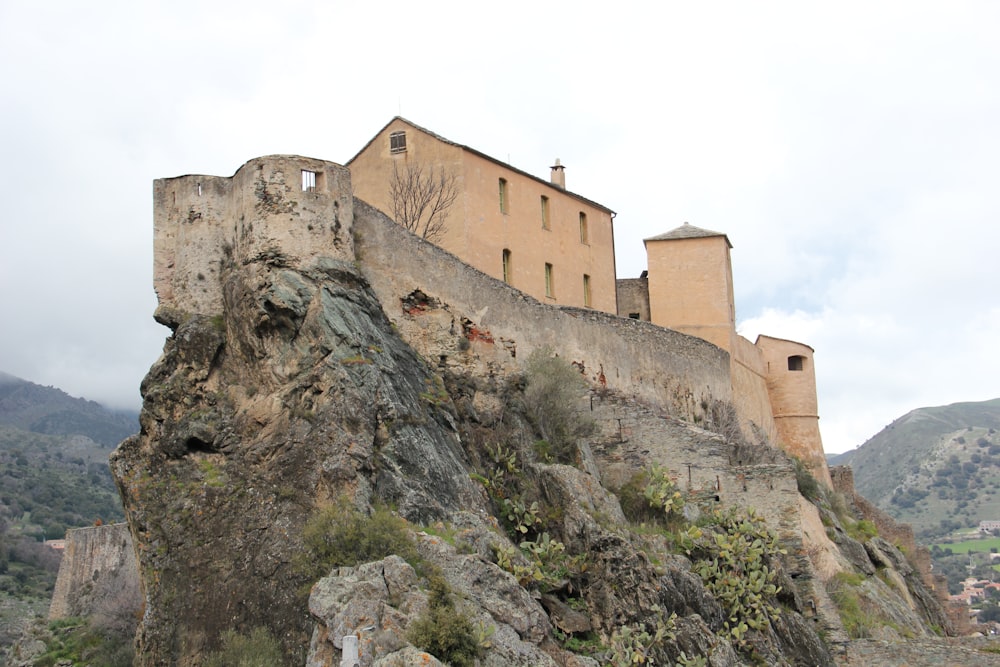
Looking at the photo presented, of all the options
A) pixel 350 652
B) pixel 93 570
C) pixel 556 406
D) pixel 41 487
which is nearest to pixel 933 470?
pixel 41 487

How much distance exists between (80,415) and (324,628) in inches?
5227

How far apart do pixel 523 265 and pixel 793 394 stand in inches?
519

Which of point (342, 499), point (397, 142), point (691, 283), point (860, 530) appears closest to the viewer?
point (342, 499)

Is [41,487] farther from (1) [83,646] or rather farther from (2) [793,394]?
(2) [793,394]

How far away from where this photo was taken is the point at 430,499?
1967 centimetres

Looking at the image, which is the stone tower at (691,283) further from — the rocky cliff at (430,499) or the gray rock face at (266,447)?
the gray rock face at (266,447)

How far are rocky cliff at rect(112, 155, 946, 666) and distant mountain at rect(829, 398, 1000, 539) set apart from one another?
86.4m

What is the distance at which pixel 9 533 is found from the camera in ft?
195

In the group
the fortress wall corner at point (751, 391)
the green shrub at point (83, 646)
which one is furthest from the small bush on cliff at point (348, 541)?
the fortress wall corner at point (751, 391)

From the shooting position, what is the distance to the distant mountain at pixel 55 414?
132 metres

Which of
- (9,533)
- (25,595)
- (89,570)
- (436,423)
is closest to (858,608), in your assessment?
(436,423)

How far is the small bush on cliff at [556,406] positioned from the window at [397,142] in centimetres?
966

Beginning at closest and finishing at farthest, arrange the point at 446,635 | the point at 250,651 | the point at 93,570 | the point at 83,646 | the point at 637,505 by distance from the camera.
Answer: the point at 446,635, the point at 250,651, the point at 637,505, the point at 83,646, the point at 93,570

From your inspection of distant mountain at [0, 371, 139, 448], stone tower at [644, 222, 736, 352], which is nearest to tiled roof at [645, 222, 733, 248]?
stone tower at [644, 222, 736, 352]
